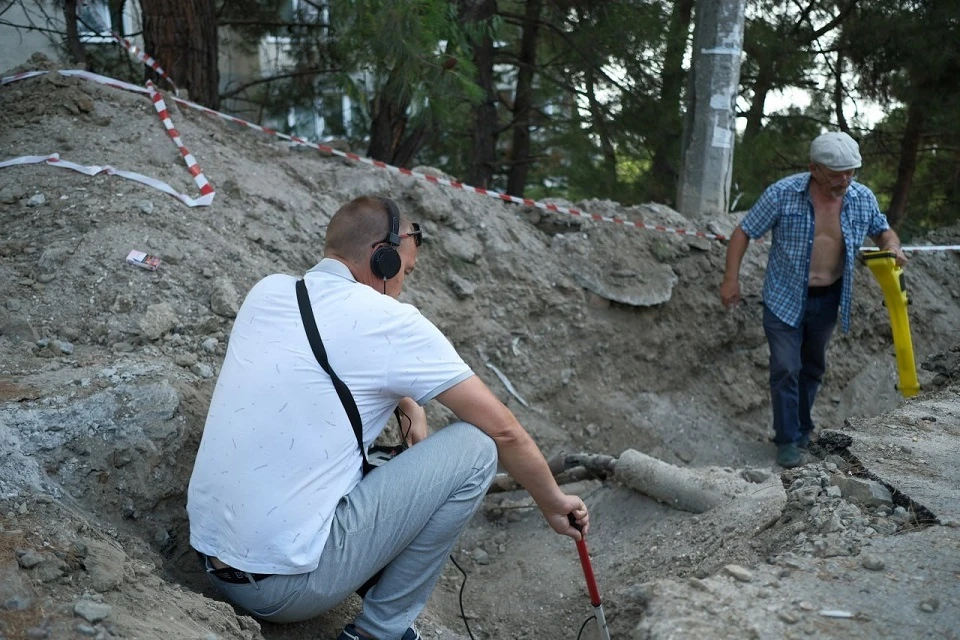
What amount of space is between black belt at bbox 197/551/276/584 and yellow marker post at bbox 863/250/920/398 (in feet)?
12.9

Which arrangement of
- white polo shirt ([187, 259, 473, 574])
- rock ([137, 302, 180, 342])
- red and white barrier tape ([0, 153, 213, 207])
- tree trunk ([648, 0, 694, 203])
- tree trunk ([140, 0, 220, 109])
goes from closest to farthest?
white polo shirt ([187, 259, 473, 574])
rock ([137, 302, 180, 342])
red and white barrier tape ([0, 153, 213, 207])
tree trunk ([140, 0, 220, 109])
tree trunk ([648, 0, 694, 203])

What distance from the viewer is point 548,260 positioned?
6219mm

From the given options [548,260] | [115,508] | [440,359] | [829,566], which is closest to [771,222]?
[548,260]

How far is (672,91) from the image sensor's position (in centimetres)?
784

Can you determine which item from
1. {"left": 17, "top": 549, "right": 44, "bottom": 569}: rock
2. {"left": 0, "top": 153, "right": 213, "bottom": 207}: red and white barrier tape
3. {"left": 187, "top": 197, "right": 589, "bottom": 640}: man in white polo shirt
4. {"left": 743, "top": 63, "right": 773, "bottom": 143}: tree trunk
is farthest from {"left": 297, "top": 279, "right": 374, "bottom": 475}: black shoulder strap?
{"left": 743, "top": 63, "right": 773, "bottom": 143}: tree trunk

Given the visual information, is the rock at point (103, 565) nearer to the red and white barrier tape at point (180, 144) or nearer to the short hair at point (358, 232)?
the short hair at point (358, 232)

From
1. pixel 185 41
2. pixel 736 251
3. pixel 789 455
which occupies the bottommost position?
pixel 789 455

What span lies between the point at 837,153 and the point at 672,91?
124 inches

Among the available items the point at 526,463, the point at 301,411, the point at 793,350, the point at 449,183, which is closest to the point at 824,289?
the point at 793,350

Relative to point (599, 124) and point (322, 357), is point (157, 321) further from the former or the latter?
point (599, 124)

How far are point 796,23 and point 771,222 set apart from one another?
376 centimetres

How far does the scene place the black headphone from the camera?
2.87 m

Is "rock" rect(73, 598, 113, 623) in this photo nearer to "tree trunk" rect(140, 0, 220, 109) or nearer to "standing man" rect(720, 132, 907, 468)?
"standing man" rect(720, 132, 907, 468)

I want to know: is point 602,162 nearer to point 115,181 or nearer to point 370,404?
point 115,181
